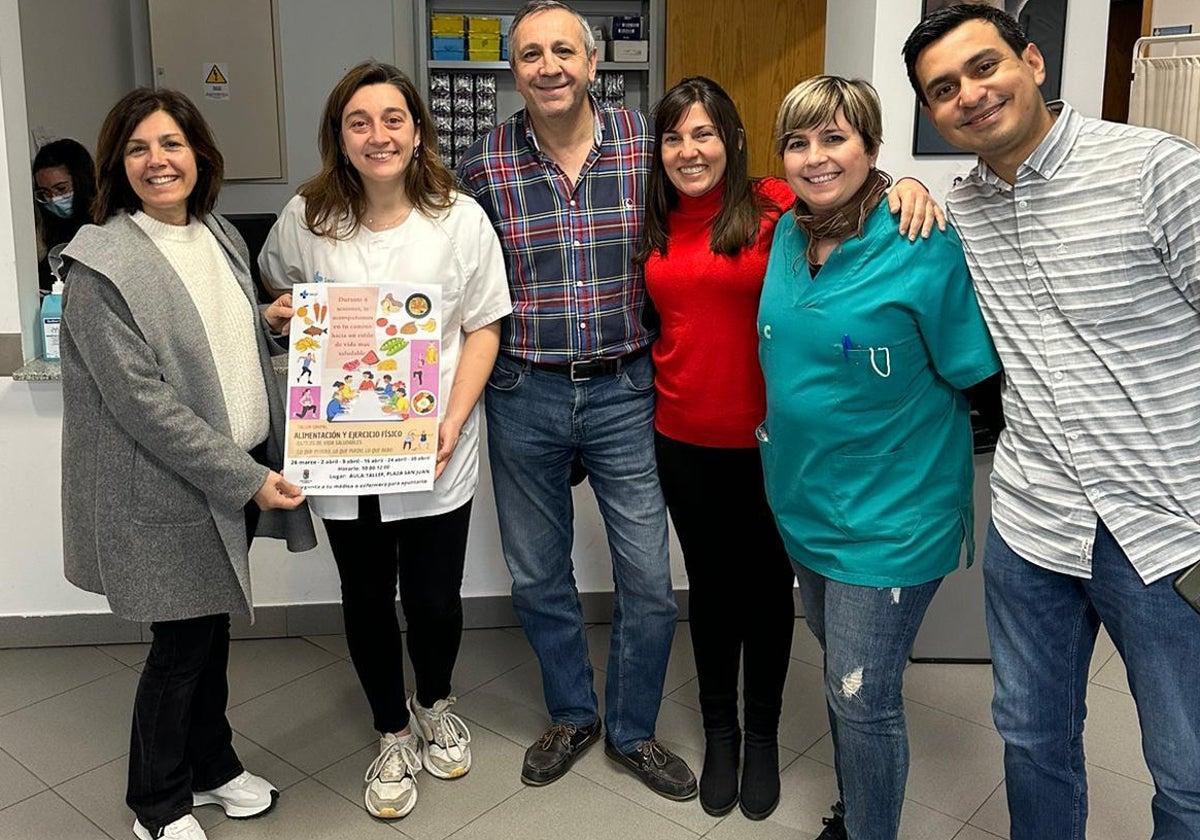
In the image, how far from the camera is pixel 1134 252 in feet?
4.71

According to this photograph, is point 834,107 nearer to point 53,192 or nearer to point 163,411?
point 163,411

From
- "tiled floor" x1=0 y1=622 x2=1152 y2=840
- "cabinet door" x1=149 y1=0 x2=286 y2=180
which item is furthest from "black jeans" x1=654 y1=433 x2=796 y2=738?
"cabinet door" x1=149 y1=0 x2=286 y2=180

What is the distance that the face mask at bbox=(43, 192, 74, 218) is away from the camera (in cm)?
349

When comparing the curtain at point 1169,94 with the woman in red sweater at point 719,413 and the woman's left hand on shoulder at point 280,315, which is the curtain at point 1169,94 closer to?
the woman in red sweater at point 719,413

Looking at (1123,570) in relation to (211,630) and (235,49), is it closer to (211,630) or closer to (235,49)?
(211,630)

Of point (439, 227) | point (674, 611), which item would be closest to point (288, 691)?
point (674, 611)

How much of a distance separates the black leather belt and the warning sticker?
12.7 feet

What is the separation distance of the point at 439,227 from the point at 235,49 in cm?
382

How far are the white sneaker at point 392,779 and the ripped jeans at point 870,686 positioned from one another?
Result: 36.8 inches

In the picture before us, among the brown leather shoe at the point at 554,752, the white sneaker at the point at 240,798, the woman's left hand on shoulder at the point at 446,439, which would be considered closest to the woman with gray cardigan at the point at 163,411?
the white sneaker at the point at 240,798

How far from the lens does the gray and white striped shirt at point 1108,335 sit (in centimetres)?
143

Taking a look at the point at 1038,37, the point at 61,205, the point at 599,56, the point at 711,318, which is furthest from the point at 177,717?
the point at 599,56

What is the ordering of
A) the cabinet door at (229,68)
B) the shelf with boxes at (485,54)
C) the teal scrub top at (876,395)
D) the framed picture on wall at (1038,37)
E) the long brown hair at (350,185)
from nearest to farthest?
1. the teal scrub top at (876,395)
2. the long brown hair at (350,185)
3. the framed picture on wall at (1038,37)
4. the shelf with boxes at (485,54)
5. the cabinet door at (229,68)

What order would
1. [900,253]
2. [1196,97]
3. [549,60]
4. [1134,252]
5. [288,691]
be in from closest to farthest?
[1134,252], [900,253], [549,60], [288,691], [1196,97]
